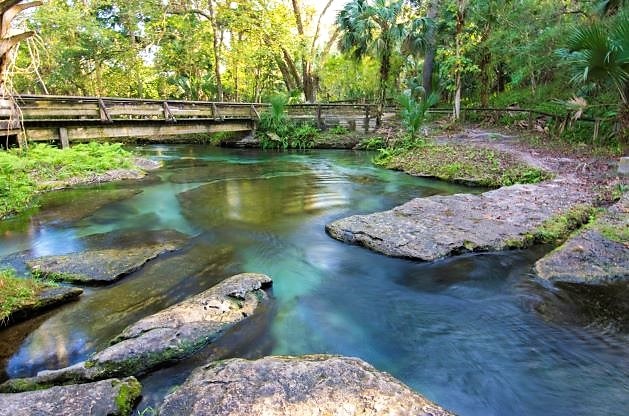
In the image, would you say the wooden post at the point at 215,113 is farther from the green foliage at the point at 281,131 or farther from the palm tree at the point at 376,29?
the palm tree at the point at 376,29

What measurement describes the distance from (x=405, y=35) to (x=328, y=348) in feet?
60.6

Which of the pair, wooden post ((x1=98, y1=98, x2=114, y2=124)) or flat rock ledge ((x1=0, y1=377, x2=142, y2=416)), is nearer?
flat rock ledge ((x1=0, y1=377, x2=142, y2=416))

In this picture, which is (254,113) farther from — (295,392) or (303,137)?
(295,392)

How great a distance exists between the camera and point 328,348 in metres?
3.93

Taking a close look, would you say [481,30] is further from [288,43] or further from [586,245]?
[586,245]

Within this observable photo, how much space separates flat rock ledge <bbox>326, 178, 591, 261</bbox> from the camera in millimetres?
5992

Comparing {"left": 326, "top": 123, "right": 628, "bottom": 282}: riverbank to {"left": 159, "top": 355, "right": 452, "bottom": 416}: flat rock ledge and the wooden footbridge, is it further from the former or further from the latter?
the wooden footbridge

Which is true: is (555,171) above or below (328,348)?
above

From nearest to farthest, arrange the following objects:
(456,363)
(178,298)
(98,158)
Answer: (456,363), (178,298), (98,158)

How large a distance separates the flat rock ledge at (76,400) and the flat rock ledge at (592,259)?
4.65 metres

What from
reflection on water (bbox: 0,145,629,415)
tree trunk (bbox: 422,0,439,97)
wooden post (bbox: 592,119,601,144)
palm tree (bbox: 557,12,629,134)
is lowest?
reflection on water (bbox: 0,145,629,415)

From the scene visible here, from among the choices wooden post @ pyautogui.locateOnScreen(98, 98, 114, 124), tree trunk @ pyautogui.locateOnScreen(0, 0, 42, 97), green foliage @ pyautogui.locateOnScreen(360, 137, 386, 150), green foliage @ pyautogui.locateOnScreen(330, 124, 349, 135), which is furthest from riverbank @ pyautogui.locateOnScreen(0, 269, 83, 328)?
green foliage @ pyautogui.locateOnScreen(330, 124, 349, 135)

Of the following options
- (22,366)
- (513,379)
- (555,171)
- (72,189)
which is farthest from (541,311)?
(72,189)

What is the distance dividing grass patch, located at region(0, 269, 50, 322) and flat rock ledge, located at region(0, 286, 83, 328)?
3 centimetres
